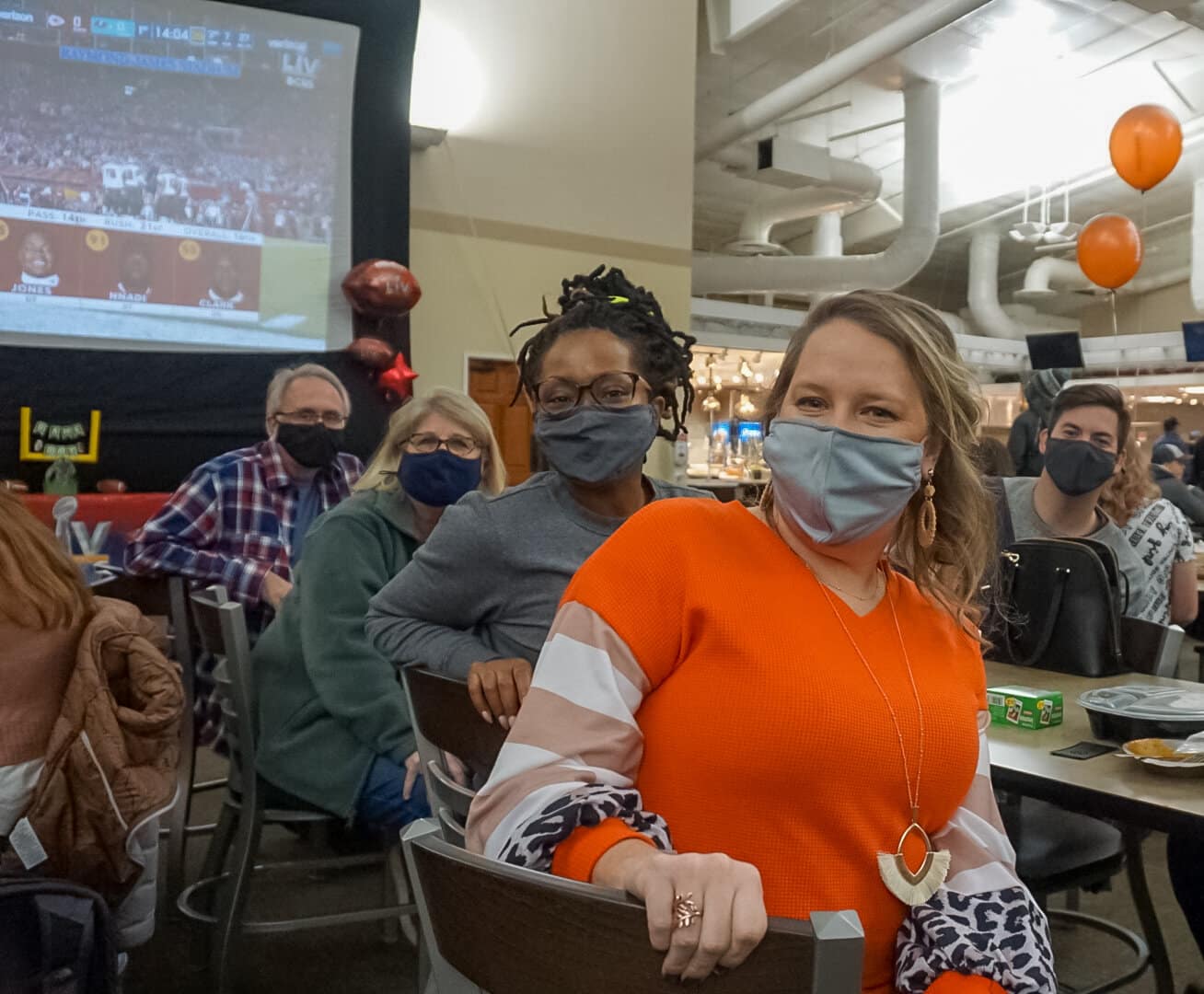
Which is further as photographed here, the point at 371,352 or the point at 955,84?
the point at 955,84

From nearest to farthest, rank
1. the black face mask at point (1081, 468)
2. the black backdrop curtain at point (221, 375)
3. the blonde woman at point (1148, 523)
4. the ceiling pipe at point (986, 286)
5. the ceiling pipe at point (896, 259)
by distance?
the black face mask at point (1081, 468) → the blonde woman at point (1148, 523) → the black backdrop curtain at point (221, 375) → the ceiling pipe at point (896, 259) → the ceiling pipe at point (986, 286)

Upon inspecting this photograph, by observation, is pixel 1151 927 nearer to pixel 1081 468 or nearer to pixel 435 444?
pixel 1081 468

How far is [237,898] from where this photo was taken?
2.24 m

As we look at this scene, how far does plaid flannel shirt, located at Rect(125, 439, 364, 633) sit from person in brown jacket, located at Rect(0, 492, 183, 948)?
1.22 m

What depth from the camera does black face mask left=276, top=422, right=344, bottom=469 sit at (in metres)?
3.44

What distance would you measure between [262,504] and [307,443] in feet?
0.78

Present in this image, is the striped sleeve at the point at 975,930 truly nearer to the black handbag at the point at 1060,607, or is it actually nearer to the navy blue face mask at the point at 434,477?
the black handbag at the point at 1060,607

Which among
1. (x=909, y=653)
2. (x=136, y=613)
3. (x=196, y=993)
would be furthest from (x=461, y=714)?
(x=196, y=993)

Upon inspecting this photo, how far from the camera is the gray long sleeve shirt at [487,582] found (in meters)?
1.67

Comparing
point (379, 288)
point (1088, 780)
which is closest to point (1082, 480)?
point (1088, 780)

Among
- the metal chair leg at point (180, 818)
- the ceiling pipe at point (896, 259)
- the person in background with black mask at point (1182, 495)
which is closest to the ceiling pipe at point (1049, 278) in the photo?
the ceiling pipe at point (896, 259)

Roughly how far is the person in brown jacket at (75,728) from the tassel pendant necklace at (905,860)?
4.16ft

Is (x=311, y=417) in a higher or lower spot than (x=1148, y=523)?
higher

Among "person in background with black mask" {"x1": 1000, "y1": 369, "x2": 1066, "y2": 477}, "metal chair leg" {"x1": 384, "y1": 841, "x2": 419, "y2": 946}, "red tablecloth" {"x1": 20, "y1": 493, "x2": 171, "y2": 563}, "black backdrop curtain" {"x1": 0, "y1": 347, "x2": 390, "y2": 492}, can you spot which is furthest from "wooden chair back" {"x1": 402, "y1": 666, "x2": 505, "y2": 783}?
"black backdrop curtain" {"x1": 0, "y1": 347, "x2": 390, "y2": 492}
